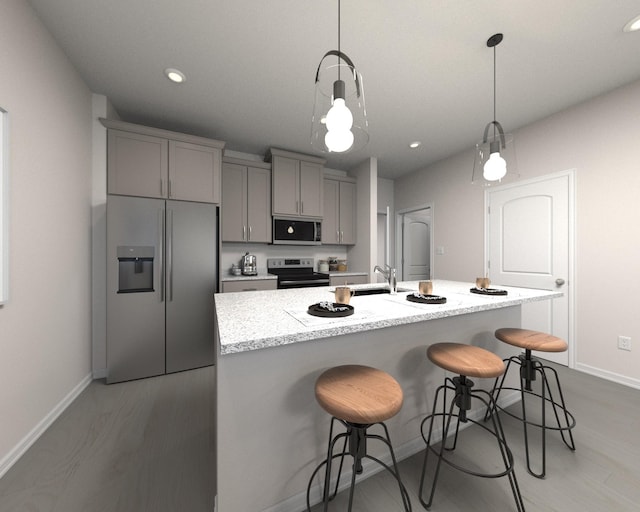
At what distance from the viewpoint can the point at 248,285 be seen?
310 cm

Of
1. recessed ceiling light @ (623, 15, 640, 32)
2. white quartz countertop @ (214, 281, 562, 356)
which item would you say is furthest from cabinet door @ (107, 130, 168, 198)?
recessed ceiling light @ (623, 15, 640, 32)

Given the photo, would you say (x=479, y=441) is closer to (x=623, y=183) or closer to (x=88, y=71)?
(x=623, y=183)

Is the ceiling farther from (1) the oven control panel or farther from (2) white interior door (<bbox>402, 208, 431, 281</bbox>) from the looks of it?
(2) white interior door (<bbox>402, 208, 431, 281</bbox>)

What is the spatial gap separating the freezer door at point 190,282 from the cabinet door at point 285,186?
3.17 feet

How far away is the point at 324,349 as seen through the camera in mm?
1241

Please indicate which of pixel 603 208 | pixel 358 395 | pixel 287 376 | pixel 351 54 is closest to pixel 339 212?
pixel 351 54

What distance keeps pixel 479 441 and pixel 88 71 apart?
4.08 meters

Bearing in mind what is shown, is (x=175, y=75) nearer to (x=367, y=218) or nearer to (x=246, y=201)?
(x=246, y=201)

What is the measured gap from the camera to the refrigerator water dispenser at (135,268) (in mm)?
2426

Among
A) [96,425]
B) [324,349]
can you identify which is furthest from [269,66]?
[96,425]

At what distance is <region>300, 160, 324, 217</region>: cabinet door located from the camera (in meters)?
3.67

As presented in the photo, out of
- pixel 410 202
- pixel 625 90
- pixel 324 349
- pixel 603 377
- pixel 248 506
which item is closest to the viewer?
pixel 248 506

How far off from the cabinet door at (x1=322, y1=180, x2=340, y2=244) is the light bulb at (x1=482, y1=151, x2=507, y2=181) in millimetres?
2438

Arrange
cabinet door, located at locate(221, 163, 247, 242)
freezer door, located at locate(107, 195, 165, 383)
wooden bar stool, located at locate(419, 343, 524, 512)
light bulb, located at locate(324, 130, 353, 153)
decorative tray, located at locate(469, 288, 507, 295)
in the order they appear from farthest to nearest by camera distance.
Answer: cabinet door, located at locate(221, 163, 247, 242), freezer door, located at locate(107, 195, 165, 383), decorative tray, located at locate(469, 288, 507, 295), light bulb, located at locate(324, 130, 353, 153), wooden bar stool, located at locate(419, 343, 524, 512)
